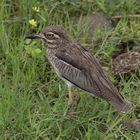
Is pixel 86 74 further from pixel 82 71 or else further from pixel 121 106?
pixel 121 106

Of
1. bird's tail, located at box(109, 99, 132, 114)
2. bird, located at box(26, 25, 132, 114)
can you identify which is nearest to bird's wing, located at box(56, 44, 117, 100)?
bird, located at box(26, 25, 132, 114)

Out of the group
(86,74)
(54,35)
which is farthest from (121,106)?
Answer: (54,35)

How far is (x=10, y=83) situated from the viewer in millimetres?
6180

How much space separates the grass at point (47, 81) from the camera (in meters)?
5.57

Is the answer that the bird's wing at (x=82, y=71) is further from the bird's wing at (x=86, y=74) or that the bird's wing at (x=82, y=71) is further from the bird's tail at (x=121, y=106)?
the bird's tail at (x=121, y=106)

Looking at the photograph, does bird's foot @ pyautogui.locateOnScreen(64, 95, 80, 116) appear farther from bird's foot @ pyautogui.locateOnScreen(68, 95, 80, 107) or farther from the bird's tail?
the bird's tail

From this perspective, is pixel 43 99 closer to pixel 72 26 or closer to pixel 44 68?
pixel 44 68

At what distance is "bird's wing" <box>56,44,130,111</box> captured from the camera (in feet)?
18.6

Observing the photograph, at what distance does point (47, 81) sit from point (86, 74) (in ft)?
2.32

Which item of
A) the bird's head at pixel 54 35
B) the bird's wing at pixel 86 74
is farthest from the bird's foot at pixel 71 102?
the bird's head at pixel 54 35

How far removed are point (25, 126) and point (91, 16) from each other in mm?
2182

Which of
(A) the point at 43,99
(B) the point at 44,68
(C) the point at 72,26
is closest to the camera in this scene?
(A) the point at 43,99

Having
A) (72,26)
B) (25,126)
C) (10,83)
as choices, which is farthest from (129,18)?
(25,126)

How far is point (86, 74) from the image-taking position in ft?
19.0
